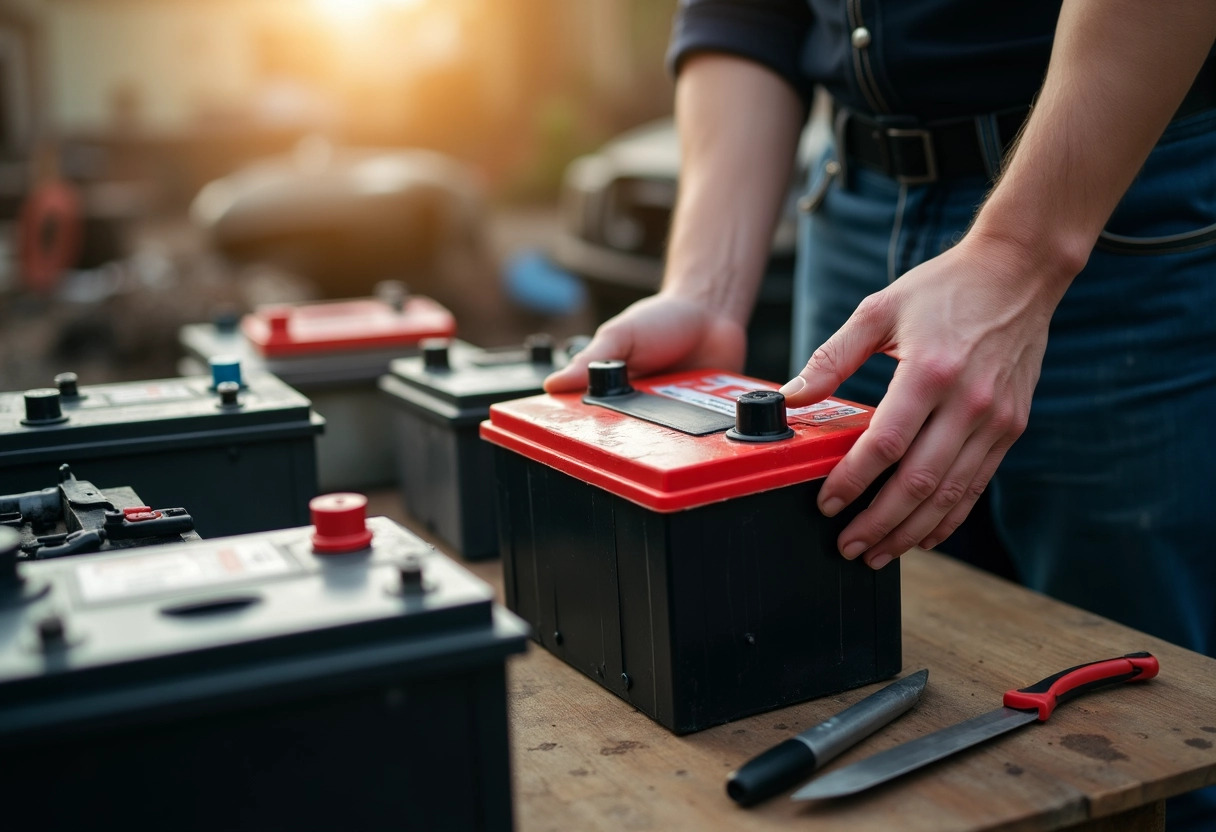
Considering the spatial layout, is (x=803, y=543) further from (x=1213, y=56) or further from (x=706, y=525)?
(x=1213, y=56)

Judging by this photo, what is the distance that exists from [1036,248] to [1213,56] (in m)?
0.40

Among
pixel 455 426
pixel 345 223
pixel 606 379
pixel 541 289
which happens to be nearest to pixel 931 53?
pixel 606 379

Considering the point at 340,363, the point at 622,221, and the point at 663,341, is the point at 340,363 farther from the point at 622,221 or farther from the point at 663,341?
the point at 622,221

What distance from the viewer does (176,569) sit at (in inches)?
28.2

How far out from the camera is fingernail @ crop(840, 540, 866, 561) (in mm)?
879

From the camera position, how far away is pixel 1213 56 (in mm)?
1157

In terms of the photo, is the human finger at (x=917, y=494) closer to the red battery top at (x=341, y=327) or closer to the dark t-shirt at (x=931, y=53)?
the dark t-shirt at (x=931, y=53)

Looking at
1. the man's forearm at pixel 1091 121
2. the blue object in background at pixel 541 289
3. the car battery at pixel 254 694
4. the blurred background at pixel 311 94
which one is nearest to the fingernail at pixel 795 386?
Result: the man's forearm at pixel 1091 121

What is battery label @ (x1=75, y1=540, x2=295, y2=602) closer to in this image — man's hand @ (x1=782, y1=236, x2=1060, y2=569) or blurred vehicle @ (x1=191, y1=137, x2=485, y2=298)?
man's hand @ (x1=782, y1=236, x2=1060, y2=569)

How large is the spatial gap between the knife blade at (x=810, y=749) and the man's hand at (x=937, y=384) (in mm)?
114

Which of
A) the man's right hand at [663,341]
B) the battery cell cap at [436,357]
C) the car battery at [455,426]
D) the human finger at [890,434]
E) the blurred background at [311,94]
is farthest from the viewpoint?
the blurred background at [311,94]

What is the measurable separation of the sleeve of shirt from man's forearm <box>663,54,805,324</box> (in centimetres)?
2

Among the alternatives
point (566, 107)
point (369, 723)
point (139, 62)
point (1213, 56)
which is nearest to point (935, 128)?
point (1213, 56)

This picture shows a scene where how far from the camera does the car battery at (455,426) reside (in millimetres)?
1306
